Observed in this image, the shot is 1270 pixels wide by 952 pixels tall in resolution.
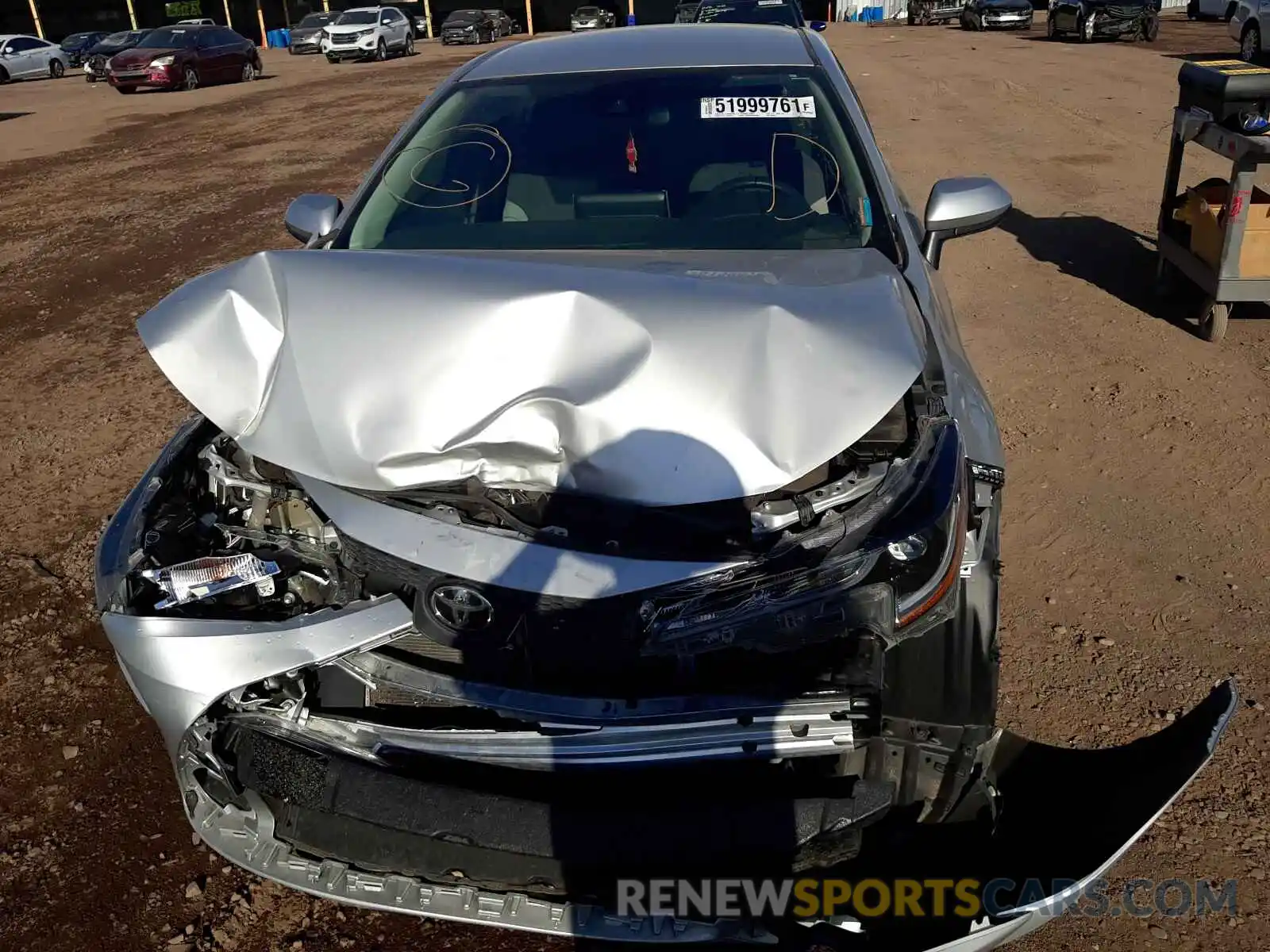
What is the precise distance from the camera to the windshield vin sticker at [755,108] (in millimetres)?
3201

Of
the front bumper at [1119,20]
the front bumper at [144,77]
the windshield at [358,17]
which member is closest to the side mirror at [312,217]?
the front bumper at [144,77]

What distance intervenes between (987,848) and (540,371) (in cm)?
132

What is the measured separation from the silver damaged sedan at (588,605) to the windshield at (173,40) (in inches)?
1023

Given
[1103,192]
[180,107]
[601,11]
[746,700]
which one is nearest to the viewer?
[746,700]

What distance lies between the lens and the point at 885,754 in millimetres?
1876

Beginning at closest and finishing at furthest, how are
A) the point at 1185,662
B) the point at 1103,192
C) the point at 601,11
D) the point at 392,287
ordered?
1. the point at 392,287
2. the point at 1185,662
3. the point at 1103,192
4. the point at 601,11

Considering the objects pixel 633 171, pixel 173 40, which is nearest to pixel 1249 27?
pixel 633 171

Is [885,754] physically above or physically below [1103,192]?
above

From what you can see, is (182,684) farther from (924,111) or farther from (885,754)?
(924,111)

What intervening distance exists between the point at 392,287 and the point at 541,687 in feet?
3.26

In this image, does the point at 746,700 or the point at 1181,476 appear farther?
the point at 1181,476

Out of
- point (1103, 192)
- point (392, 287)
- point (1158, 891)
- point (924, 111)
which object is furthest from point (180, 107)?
point (1158, 891)

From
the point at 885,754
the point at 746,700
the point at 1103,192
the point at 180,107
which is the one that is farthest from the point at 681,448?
the point at 180,107

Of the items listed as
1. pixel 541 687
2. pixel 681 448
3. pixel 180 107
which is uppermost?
pixel 681 448
